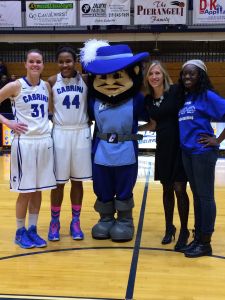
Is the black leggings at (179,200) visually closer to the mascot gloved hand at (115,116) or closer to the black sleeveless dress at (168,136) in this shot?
the black sleeveless dress at (168,136)

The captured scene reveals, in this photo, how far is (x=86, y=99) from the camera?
11.6 ft

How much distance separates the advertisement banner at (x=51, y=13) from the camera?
10.2m

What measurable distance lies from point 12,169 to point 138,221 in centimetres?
138

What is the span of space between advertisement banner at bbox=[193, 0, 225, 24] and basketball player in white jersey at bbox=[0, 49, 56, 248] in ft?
24.7

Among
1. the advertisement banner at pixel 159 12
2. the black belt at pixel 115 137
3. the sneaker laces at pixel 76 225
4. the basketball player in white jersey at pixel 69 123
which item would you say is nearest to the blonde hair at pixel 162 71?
the black belt at pixel 115 137

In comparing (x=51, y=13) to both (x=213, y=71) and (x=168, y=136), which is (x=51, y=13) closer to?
(x=213, y=71)

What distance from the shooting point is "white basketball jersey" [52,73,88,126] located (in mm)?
3443

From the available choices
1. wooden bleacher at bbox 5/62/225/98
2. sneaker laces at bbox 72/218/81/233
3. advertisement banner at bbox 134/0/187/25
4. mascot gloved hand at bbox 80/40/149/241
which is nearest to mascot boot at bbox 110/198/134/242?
mascot gloved hand at bbox 80/40/149/241

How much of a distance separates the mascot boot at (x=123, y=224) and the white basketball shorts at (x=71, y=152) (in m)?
0.38

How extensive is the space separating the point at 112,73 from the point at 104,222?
1.22 meters

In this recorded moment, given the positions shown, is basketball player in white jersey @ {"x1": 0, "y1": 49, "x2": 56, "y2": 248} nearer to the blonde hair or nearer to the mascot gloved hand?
the mascot gloved hand

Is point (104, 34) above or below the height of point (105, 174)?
above

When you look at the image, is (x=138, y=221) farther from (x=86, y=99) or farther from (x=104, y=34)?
(x=104, y=34)

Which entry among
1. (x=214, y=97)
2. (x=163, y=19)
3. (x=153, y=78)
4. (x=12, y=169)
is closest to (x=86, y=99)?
(x=153, y=78)
